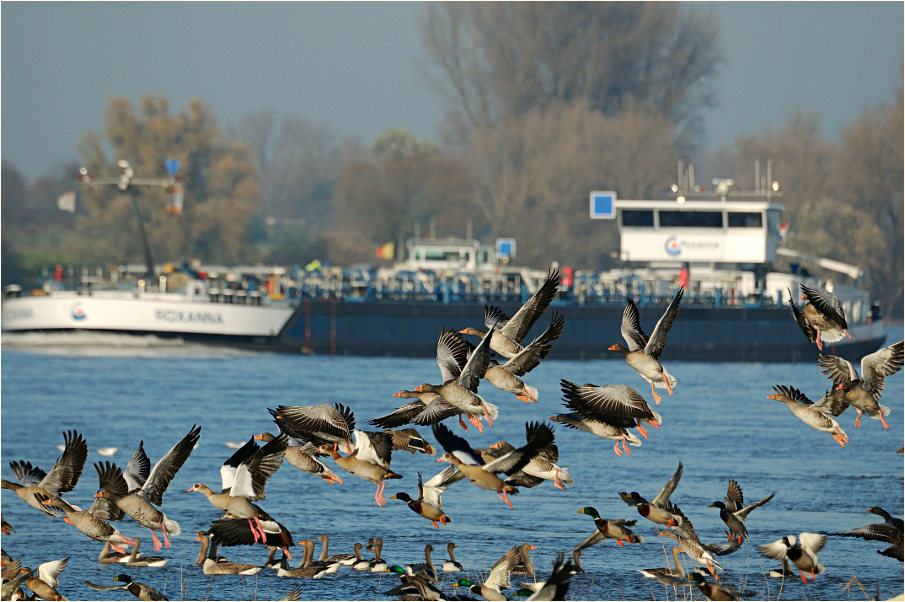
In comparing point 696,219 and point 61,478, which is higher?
point 696,219

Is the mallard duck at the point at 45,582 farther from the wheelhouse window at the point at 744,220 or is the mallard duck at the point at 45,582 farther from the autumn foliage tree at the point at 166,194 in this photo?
the autumn foliage tree at the point at 166,194

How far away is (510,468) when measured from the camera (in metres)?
12.9

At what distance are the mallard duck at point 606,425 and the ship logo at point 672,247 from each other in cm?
4968

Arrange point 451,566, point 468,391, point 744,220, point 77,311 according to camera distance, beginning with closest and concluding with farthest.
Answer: point 468,391 → point 451,566 → point 77,311 → point 744,220

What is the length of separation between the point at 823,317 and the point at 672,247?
4975 cm

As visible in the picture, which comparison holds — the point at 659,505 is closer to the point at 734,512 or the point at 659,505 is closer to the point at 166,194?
the point at 734,512

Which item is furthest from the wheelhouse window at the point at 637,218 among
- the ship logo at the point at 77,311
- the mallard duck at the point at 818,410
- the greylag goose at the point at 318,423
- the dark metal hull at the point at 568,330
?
the greylag goose at the point at 318,423

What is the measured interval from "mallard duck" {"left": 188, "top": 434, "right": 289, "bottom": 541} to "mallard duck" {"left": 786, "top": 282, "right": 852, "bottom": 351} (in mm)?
5374

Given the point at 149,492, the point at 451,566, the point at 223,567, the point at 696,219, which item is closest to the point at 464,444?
the point at 149,492

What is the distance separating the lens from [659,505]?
1572 cm

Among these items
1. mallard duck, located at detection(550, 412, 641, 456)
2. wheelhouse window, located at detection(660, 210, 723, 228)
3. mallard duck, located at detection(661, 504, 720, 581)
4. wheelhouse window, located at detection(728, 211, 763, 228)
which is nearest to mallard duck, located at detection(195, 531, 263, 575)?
mallard duck, located at detection(661, 504, 720, 581)

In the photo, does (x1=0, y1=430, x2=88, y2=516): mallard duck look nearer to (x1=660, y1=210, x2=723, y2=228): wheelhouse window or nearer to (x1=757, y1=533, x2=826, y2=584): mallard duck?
(x1=757, y1=533, x2=826, y2=584): mallard duck

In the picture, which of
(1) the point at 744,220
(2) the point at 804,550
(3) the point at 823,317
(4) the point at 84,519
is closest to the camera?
(3) the point at 823,317

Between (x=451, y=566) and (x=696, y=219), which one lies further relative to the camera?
(x=696, y=219)
